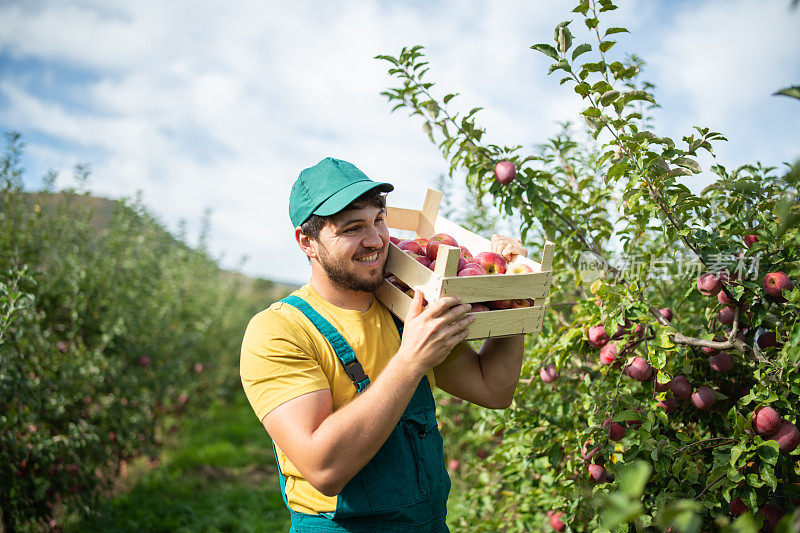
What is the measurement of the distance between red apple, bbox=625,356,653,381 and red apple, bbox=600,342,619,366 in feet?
0.21

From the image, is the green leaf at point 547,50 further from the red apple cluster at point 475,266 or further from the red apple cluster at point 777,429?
the red apple cluster at point 777,429

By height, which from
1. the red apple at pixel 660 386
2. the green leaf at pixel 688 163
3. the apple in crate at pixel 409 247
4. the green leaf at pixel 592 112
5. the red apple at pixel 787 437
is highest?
the green leaf at pixel 592 112

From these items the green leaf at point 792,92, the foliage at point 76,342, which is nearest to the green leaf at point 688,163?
the green leaf at point 792,92

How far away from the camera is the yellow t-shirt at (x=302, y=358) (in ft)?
4.71

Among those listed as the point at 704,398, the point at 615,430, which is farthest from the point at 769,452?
the point at 615,430

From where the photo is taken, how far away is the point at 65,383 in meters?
3.53

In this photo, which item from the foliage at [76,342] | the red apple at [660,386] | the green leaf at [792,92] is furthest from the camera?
the foliage at [76,342]

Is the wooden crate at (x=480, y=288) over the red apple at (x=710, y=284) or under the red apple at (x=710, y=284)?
under

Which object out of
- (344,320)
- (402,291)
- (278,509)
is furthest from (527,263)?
(278,509)

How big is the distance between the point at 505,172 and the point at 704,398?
1.09 meters

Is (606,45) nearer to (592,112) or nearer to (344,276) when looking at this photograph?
(592,112)

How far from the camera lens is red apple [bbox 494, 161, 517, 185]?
7.39 feet

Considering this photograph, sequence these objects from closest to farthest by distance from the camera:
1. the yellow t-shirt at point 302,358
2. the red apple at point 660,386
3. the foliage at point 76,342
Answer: the yellow t-shirt at point 302,358, the red apple at point 660,386, the foliage at point 76,342

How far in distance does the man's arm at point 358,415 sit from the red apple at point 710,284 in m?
0.93
